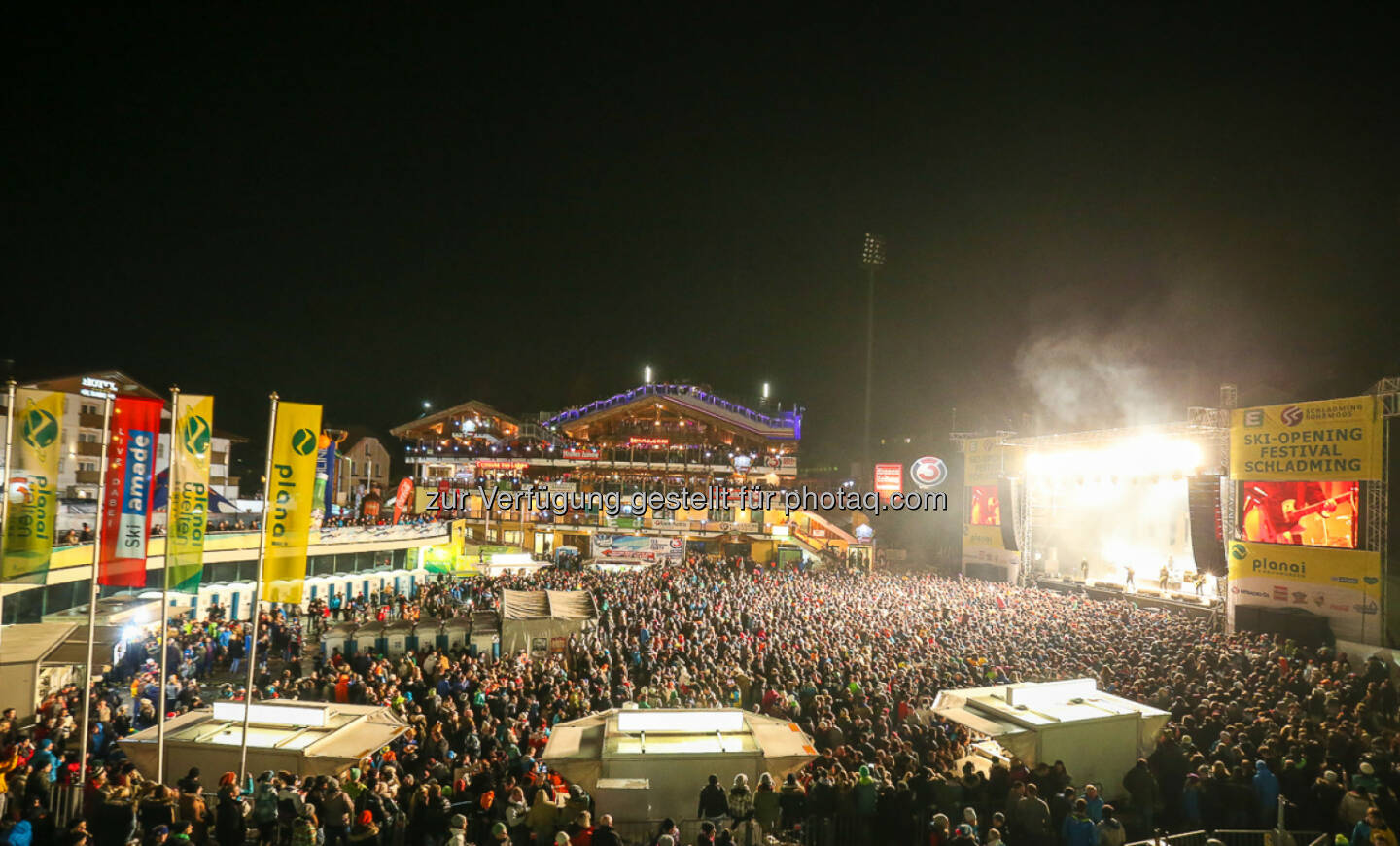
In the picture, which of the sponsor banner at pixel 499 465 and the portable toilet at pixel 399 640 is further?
the sponsor banner at pixel 499 465

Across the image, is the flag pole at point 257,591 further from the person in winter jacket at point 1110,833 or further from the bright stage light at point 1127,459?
the bright stage light at point 1127,459

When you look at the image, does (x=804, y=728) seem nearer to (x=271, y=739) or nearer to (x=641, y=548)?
(x=271, y=739)

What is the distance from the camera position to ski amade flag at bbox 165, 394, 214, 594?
7020mm

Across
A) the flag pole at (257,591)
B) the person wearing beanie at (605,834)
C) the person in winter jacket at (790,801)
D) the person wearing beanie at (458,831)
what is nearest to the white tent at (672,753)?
the person in winter jacket at (790,801)

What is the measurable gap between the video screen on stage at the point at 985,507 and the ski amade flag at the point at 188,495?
23055 mm

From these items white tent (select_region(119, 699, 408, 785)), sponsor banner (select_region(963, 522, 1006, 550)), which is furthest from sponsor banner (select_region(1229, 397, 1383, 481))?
white tent (select_region(119, 699, 408, 785))

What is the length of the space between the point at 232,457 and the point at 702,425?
28317mm

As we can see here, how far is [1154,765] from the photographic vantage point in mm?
6820

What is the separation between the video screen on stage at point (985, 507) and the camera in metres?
24.6

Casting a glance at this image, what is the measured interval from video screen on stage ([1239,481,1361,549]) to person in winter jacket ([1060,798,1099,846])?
13.7 m

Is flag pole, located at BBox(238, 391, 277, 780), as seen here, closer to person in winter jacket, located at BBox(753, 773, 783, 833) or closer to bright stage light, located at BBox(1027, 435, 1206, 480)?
person in winter jacket, located at BBox(753, 773, 783, 833)

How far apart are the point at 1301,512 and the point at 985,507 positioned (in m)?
10.5

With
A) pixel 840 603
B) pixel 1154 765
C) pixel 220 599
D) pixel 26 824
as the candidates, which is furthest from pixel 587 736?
pixel 220 599

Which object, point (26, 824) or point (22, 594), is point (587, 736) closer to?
point (26, 824)
